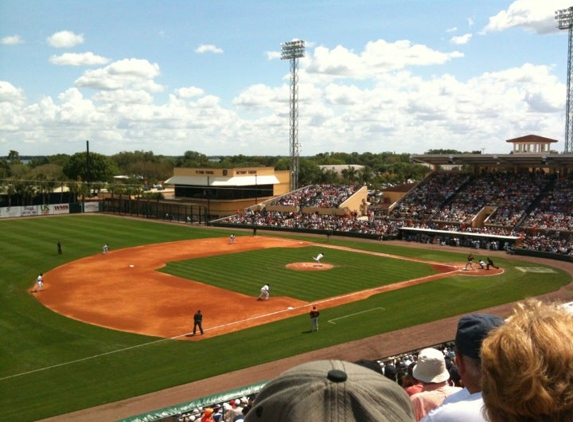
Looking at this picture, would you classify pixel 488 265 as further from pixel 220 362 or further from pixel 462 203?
pixel 220 362

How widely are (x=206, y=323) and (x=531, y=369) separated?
26350mm

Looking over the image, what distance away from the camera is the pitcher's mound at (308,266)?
40.1 m

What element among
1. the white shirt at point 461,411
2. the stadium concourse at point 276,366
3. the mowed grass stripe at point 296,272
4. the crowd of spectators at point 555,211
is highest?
the white shirt at point 461,411

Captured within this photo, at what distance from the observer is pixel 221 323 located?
91.0 feet

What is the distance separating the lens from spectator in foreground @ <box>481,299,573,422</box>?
232 cm

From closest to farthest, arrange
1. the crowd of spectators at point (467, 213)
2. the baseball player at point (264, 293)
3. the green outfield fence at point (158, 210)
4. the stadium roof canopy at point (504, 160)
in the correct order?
the baseball player at point (264, 293) → the crowd of spectators at point (467, 213) → the stadium roof canopy at point (504, 160) → the green outfield fence at point (158, 210)

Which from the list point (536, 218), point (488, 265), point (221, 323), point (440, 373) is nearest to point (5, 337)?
point (221, 323)

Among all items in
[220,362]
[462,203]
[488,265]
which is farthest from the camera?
[462,203]

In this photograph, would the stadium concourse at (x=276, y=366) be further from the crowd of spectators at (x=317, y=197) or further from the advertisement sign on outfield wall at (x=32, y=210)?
the advertisement sign on outfield wall at (x=32, y=210)

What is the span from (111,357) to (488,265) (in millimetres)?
27503

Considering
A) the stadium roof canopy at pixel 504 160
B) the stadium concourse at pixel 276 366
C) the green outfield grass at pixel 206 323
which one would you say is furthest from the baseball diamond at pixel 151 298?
the stadium roof canopy at pixel 504 160

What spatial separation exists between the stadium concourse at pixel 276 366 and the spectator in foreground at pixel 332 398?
11270mm

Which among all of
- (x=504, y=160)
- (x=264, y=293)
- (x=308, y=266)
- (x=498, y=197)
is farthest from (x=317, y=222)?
(x=264, y=293)

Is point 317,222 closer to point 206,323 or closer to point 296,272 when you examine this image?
point 296,272
